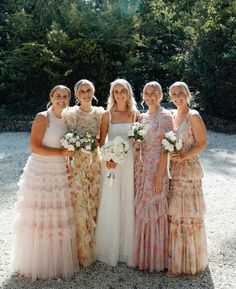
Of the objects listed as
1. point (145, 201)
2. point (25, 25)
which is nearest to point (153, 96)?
point (145, 201)

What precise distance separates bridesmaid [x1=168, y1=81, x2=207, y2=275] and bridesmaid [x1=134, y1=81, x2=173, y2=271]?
108 mm

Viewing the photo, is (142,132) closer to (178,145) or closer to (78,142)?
(178,145)

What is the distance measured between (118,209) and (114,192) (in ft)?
0.66

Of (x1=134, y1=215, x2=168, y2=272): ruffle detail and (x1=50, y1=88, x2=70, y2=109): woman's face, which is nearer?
(x1=50, y1=88, x2=70, y2=109): woman's face

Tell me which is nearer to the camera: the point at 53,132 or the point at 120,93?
the point at 53,132

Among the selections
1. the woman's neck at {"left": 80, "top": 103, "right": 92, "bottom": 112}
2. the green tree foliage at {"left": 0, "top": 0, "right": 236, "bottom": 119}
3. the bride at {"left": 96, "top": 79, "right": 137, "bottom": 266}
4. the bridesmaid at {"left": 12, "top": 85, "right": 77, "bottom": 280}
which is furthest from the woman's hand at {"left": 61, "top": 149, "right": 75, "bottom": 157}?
the green tree foliage at {"left": 0, "top": 0, "right": 236, "bottom": 119}

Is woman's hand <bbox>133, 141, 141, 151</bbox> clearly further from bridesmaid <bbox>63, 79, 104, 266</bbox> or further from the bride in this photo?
bridesmaid <bbox>63, 79, 104, 266</bbox>

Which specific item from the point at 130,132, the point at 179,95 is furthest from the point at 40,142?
the point at 179,95

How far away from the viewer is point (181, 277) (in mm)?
4414

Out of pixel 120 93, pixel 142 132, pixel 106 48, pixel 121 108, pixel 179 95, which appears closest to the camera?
pixel 142 132

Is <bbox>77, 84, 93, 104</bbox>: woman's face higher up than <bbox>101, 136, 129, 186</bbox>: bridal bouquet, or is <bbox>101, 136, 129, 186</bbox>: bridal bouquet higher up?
<bbox>77, 84, 93, 104</bbox>: woman's face

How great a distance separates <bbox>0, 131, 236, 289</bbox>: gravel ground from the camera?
4.29m

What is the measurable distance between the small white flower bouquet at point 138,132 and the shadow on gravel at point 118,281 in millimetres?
1597

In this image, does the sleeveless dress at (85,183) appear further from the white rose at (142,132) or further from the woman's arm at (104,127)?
the white rose at (142,132)
